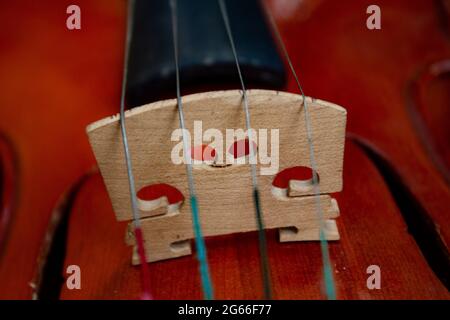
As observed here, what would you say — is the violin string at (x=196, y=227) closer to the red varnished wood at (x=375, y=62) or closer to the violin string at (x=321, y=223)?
the violin string at (x=321, y=223)

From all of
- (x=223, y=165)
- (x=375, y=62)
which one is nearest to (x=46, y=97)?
(x=223, y=165)

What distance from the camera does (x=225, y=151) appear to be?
532mm

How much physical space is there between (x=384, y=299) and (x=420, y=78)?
63 centimetres

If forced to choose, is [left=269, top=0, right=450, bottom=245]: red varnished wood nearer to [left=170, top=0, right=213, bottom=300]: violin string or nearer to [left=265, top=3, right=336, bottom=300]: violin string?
[left=265, top=3, right=336, bottom=300]: violin string

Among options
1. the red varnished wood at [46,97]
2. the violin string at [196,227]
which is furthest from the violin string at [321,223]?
the red varnished wood at [46,97]

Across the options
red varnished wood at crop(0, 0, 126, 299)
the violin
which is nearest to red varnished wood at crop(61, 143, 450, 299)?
the violin

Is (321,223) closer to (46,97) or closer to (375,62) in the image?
(375,62)

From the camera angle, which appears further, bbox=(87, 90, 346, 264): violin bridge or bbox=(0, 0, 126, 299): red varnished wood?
bbox=(0, 0, 126, 299): red varnished wood

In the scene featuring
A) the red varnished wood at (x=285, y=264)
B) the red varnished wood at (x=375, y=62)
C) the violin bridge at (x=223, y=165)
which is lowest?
the red varnished wood at (x=285, y=264)

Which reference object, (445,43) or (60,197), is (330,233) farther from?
(445,43)

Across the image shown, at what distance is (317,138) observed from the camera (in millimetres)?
533

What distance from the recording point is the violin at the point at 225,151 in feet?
1.74

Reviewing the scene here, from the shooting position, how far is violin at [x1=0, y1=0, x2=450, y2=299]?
0.53 meters
